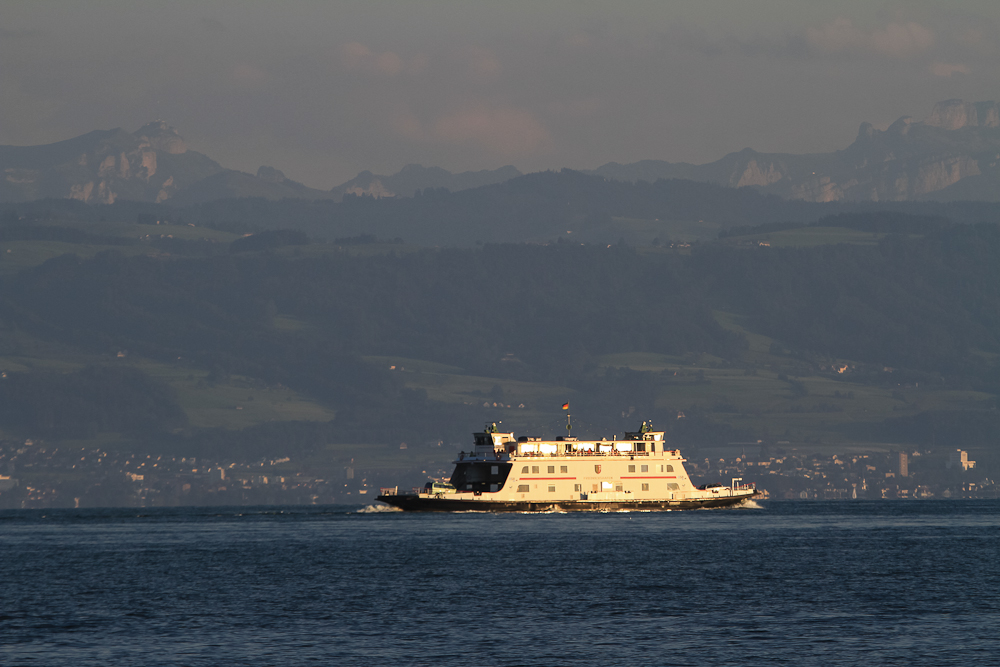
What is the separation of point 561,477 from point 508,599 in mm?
99159

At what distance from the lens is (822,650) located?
223 feet

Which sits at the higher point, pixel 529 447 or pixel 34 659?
pixel 529 447

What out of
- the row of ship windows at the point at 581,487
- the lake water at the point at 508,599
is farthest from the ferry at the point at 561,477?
the lake water at the point at 508,599

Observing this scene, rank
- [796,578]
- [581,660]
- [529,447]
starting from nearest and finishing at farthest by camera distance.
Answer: [581,660] → [796,578] → [529,447]

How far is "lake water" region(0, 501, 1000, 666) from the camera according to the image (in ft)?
223


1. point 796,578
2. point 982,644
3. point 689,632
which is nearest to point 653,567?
point 796,578

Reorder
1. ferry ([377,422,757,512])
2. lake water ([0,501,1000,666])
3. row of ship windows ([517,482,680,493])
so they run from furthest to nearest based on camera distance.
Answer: row of ship windows ([517,482,680,493]) → ferry ([377,422,757,512]) → lake water ([0,501,1000,666])

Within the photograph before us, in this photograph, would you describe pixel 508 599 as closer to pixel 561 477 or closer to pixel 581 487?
pixel 561 477

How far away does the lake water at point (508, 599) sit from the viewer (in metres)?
68.0

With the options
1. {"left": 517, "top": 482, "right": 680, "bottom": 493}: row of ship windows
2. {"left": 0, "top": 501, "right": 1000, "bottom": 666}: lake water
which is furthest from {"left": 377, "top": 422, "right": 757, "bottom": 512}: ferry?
{"left": 0, "top": 501, "right": 1000, "bottom": 666}: lake water

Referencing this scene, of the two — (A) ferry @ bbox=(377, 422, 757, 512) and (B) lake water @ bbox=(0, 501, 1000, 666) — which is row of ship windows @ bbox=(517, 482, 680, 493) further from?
(B) lake water @ bbox=(0, 501, 1000, 666)

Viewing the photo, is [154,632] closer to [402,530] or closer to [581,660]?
[581,660]

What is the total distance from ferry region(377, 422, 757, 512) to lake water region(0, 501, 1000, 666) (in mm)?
34809

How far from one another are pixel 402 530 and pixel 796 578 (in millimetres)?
65987
